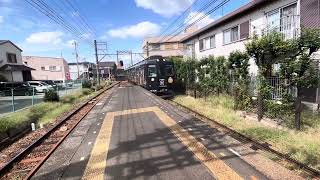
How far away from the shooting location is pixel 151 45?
71625mm

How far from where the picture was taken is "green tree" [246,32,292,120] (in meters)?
10.4

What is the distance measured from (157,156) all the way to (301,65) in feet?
18.7

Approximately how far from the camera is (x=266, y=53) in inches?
435

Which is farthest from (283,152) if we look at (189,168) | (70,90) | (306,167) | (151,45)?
(151,45)

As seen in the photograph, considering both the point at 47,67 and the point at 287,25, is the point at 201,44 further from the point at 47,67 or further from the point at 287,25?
the point at 47,67

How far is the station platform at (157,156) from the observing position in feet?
21.1

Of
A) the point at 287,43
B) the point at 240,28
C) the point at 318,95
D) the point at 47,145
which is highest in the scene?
the point at 240,28

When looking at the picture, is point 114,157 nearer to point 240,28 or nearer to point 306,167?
point 306,167

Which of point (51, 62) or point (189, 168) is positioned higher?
point (51, 62)

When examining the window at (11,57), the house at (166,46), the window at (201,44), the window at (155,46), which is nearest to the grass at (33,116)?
the window at (201,44)

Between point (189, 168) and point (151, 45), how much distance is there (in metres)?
66.2

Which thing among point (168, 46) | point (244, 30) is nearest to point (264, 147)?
point (244, 30)

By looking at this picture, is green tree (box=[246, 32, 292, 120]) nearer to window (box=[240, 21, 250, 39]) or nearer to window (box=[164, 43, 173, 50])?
window (box=[240, 21, 250, 39])

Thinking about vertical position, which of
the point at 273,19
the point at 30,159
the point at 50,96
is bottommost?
the point at 30,159
